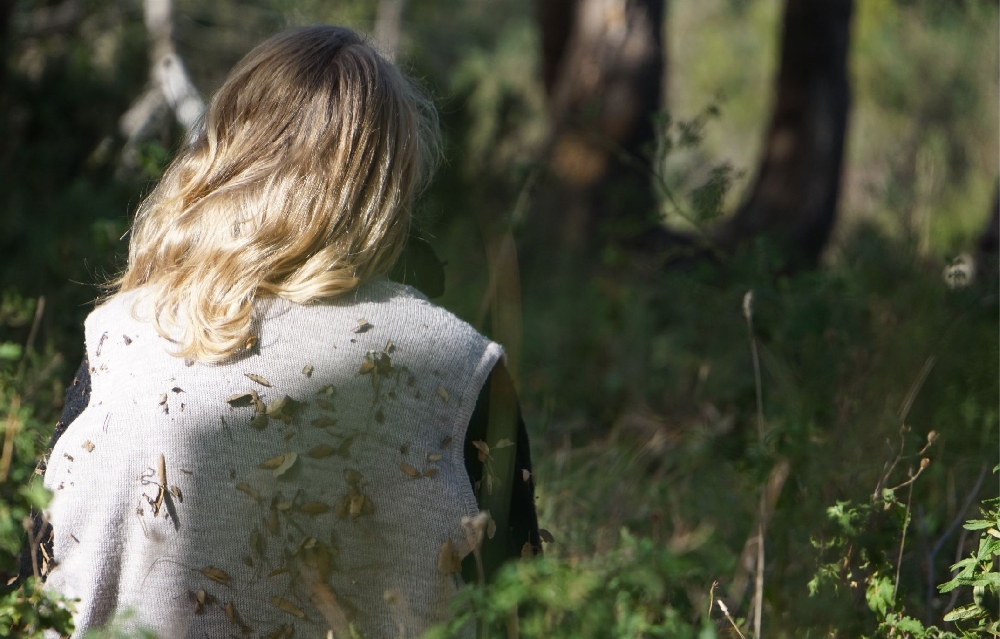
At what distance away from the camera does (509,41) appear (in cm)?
1803

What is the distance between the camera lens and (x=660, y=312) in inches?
197

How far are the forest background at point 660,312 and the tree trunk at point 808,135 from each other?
0.06 ft

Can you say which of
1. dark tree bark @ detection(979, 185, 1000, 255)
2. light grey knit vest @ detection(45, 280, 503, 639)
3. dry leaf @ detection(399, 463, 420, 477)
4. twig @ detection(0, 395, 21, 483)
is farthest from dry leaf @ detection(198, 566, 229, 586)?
dark tree bark @ detection(979, 185, 1000, 255)

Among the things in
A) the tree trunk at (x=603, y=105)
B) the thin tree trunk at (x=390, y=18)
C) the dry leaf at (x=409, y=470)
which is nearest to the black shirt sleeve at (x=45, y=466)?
the dry leaf at (x=409, y=470)

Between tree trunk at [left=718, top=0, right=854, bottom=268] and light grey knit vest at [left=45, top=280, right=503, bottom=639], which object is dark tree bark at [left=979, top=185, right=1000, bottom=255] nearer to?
tree trunk at [left=718, top=0, right=854, bottom=268]

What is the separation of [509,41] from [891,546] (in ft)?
56.4

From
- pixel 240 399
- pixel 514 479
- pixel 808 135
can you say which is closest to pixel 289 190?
pixel 240 399

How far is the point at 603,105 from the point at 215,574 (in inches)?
183

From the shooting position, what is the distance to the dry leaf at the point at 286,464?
1582mm

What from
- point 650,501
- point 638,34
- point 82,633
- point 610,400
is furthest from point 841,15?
point 82,633

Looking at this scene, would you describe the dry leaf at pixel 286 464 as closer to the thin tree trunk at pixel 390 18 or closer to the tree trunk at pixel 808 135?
the tree trunk at pixel 808 135

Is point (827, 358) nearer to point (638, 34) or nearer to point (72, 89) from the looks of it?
point (638, 34)

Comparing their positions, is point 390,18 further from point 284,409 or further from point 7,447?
point 284,409

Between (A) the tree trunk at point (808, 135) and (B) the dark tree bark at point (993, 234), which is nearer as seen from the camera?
(B) the dark tree bark at point (993, 234)
